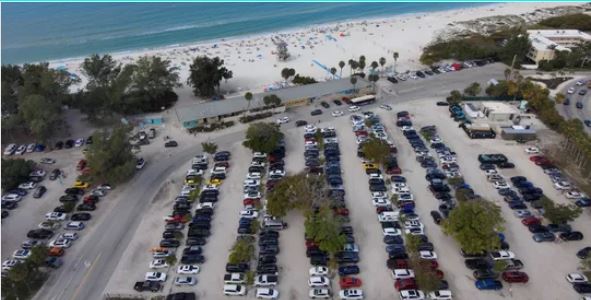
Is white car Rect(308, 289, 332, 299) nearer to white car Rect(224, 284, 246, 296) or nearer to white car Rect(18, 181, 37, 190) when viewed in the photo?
white car Rect(224, 284, 246, 296)

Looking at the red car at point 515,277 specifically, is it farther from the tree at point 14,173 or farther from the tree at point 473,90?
the tree at point 14,173

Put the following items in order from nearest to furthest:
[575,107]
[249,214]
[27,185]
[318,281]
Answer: [318,281]
[249,214]
[27,185]
[575,107]

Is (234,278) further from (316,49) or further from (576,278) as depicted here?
(316,49)

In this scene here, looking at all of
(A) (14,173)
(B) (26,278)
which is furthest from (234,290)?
(A) (14,173)

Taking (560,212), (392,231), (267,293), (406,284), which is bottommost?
(267,293)

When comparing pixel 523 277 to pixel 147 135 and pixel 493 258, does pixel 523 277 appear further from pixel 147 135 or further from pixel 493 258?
pixel 147 135

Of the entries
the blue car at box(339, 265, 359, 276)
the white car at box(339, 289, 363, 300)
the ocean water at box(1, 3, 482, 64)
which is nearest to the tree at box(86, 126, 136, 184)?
the blue car at box(339, 265, 359, 276)

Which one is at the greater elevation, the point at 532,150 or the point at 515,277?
the point at 532,150
